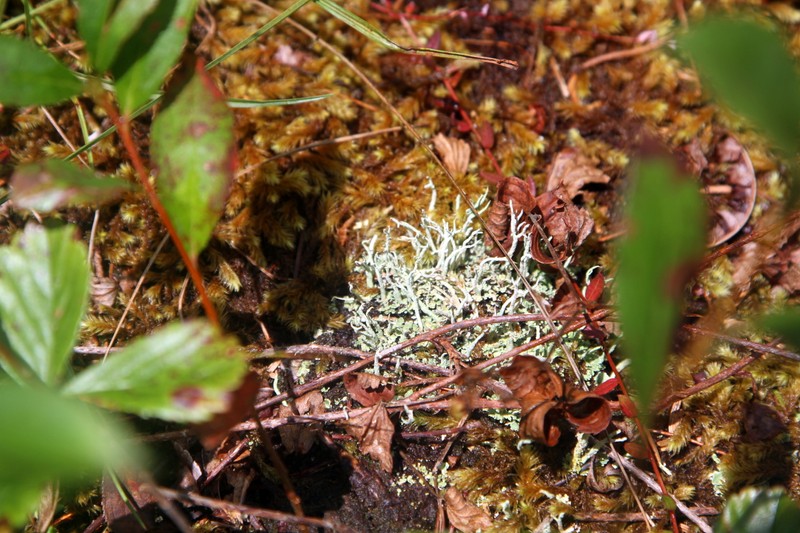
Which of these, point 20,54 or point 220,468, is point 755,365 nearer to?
point 220,468

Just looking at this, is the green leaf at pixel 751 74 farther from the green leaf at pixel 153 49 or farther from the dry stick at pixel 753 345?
the dry stick at pixel 753 345

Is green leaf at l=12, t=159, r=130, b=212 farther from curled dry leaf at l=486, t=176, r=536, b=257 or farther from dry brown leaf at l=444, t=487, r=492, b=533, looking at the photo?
dry brown leaf at l=444, t=487, r=492, b=533

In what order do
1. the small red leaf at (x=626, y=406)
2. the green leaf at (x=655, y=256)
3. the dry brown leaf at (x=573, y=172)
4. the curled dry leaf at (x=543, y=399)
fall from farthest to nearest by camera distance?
the dry brown leaf at (x=573, y=172) < the small red leaf at (x=626, y=406) < the curled dry leaf at (x=543, y=399) < the green leaf at (x=655, y=256)

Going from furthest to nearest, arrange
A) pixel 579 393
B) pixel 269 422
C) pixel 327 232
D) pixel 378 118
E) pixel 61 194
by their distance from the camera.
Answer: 1. pixel 378 118
2. pixel 327 232
3. pixel 269 422
4. pixel 579 393
5. pixel 61 194

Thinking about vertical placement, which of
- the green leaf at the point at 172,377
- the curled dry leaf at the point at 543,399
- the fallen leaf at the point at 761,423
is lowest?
the fallen leaf at the point at 761,423

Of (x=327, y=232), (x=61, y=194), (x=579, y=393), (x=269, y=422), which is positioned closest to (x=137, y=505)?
(x=269, y=422)

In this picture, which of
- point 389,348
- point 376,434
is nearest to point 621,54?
point 389,348

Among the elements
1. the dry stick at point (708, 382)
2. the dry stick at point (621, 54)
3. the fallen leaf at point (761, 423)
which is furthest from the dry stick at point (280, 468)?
the dry stick at point (621, 54)
